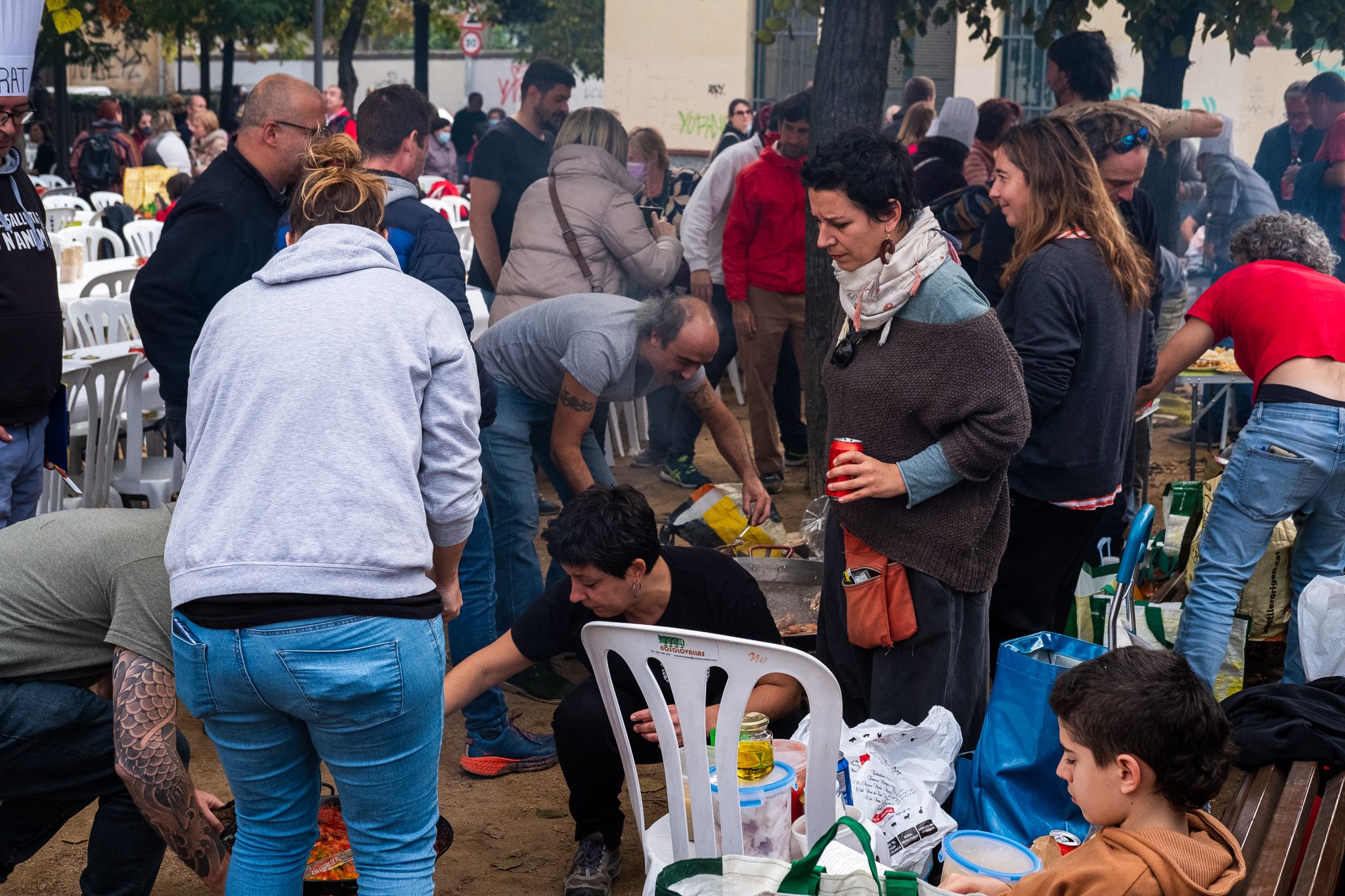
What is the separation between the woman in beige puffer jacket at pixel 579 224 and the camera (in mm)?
5316

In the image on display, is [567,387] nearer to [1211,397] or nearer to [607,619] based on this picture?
[607,619]

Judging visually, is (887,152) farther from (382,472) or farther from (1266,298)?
(1266,298)

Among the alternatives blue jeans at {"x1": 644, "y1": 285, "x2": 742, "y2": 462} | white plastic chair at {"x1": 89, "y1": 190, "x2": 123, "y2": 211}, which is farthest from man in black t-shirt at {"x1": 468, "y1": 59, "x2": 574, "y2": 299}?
white plastic chair at {"x1": 89, "y1": 190, "x2": 123, "y2": 211}

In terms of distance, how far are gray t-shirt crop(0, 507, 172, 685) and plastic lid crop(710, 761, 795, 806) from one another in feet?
→ 3.54

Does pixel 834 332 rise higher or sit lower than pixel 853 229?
lower

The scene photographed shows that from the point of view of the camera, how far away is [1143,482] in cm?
572

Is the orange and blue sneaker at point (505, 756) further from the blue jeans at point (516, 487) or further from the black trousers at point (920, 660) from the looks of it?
the black trousers at point (920, 660)

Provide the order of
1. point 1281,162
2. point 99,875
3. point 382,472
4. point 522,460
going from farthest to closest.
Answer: point 1281,162
point 522,460
point 99,875
point 382,472

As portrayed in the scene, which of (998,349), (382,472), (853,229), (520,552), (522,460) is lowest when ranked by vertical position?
(520,552)

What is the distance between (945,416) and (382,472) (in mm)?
1261

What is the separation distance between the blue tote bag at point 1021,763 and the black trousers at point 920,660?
0.32 ft

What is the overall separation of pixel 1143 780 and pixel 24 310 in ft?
10.7

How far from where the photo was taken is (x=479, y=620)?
390 cm

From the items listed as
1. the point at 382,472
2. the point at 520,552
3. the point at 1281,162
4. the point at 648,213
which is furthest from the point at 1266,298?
the point at 1281,162
